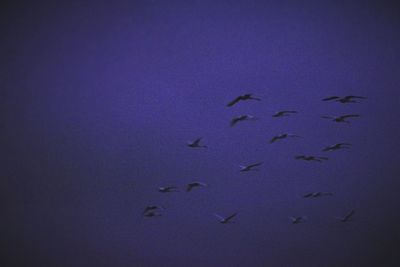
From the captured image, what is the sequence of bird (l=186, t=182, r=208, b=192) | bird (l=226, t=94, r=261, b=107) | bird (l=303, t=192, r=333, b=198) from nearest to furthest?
bird (l=226, t=94, r=261, b=107), bird (l=186, t=182, r=208, b=192), bird (l=303, t=192, r=333, b=198)

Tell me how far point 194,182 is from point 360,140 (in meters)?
2.04

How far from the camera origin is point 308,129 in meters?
4.75

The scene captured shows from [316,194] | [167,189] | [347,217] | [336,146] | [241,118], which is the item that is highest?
[241,118]

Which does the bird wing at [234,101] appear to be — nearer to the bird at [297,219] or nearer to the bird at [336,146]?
the bird at [336,146]

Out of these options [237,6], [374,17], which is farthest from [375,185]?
[237,6]

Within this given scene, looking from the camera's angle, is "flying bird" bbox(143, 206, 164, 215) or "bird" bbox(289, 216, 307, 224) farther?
"bird" bbox(289, 216, 307, 224)

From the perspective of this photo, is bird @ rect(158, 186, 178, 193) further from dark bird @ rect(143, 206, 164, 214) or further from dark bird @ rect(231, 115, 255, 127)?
dark bird @ rect(231, 115, 255, 127)

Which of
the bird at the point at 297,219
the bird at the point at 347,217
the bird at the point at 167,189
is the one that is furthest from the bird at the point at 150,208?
the bird at the point at 347,217

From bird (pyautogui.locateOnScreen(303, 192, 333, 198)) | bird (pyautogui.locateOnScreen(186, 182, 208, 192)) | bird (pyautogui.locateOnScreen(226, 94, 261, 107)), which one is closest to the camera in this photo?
bird (pyautogui.locateOnScreen(226, 94, 261, 107))

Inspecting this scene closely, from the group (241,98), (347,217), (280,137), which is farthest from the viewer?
(347,217)

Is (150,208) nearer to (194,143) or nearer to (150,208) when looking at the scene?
(150,208)

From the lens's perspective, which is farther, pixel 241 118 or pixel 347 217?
pixel 347 217

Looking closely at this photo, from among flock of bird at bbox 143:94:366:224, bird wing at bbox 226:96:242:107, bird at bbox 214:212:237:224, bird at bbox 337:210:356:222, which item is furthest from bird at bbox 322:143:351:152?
bird at bbox 214:212:237:224

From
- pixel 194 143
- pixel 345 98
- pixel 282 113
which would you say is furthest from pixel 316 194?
pixel 194 143
